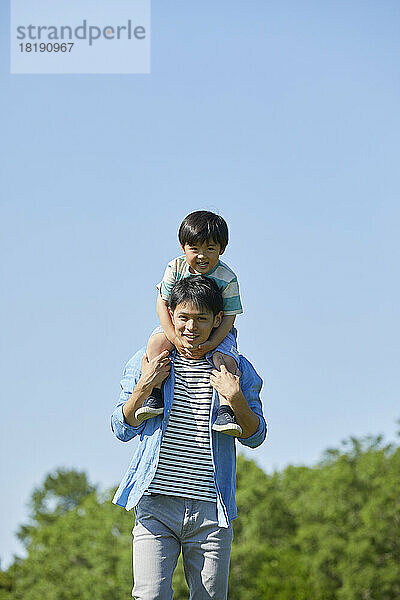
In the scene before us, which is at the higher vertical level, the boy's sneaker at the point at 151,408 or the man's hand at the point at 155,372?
the man's hand at the point at 155,372

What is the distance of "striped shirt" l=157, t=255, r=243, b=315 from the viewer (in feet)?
19.6

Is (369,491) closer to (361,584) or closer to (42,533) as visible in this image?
(361,584)

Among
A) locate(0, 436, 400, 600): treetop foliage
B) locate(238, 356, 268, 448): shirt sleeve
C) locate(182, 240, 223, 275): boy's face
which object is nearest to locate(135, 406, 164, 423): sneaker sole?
locate(238, 356, 268, 448): shirt sleeve

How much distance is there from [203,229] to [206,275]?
33cm

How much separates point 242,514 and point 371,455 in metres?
6.27

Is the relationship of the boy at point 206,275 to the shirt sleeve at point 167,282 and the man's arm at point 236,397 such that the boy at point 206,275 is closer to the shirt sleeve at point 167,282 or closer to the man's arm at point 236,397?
the shirt sleeve at point 167,282

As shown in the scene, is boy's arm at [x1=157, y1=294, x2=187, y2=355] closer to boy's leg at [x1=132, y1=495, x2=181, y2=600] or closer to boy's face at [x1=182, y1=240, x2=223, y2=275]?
boy's face at [x1=182, y1=240, x2=223, y2=275]

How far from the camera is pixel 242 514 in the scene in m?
39.8

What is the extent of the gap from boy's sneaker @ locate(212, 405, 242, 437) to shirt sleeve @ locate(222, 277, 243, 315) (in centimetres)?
70

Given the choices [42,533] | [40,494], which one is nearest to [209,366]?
[42,533]

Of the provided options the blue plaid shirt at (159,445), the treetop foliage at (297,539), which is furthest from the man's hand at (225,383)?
the treetop foliage at (297,539)

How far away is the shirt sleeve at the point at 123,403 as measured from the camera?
5.64 m

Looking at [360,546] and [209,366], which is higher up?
[209,366]

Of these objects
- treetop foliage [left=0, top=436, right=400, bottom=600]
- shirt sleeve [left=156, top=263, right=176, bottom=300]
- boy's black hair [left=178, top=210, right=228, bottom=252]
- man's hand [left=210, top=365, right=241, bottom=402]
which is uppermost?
boy's black hair [left=178, top=210, right=228, bottom=252]
